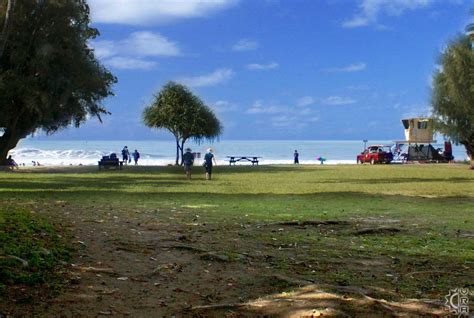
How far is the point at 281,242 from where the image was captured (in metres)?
9.88

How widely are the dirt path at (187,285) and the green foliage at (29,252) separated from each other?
0.27 metres

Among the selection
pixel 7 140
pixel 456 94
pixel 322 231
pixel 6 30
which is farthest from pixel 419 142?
pixel 6 30

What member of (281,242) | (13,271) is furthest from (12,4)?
(281,242)

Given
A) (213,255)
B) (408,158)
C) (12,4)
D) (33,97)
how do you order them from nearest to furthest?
1. (213,255)
2. (12,4)
3. (33,97)
4. (408,158)

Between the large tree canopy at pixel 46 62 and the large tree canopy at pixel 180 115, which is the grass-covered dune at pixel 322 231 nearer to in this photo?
the large tree canopy at pixel 46 62

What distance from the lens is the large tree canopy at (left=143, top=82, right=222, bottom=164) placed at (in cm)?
6066

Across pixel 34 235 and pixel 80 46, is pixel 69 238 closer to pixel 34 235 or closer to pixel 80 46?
pixel 34 235

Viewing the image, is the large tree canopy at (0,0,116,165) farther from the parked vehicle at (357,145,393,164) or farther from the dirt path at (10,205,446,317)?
the parked vehicle at (357,145,393,164)

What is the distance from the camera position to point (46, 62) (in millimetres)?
26984

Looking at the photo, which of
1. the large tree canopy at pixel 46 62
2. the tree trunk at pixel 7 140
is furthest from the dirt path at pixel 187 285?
the tree trunk at pixel 7 140

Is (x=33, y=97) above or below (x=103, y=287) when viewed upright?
above

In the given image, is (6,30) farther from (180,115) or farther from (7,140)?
(180,115)

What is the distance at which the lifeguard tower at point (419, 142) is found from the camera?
70500mm

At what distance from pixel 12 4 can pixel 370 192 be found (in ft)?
55.0
